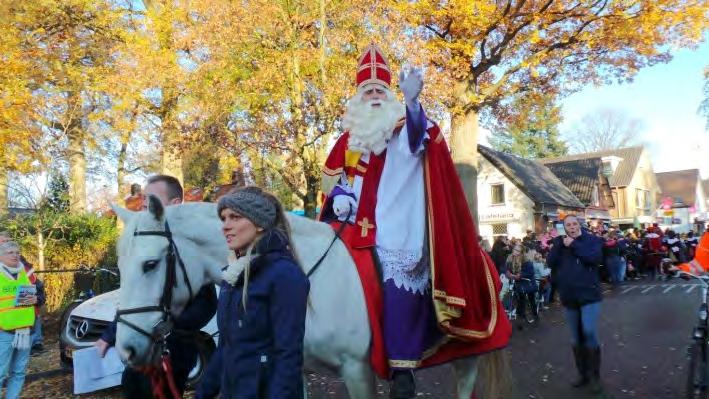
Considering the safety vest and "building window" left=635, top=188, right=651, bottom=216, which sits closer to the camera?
the safety vest

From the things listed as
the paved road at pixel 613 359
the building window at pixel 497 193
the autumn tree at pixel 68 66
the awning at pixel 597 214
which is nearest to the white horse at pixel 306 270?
the paved road at pixel 613 359

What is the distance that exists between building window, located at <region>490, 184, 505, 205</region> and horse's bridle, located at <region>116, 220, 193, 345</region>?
35.9m

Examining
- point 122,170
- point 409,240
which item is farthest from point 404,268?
point 122,170

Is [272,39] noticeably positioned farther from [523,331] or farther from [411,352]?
[411,352]

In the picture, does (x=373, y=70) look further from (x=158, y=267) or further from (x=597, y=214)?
(x=597, y=214)

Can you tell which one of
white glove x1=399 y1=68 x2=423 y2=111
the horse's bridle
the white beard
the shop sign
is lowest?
the horse's bridle

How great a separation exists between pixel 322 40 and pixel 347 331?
40.0 feet

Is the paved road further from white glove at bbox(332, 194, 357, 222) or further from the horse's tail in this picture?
white glove at bbox(332, 194, 357, 222)

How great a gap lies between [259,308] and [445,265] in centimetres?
149

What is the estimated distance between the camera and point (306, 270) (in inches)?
137

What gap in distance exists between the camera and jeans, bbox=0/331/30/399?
20.2ft

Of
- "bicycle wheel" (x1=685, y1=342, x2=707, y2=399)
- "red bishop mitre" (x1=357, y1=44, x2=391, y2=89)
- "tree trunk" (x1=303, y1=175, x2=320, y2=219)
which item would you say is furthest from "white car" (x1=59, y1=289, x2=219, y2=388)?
"tree trunk" (x1=303, y1=175, x2=320, y2=219)

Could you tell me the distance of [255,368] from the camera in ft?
8.14

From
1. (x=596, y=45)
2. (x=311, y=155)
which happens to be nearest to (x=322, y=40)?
(x=311, y=155)
